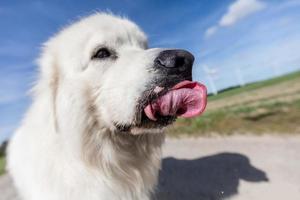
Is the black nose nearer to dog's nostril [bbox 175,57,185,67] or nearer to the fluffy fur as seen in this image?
dog's nostril [bbox 175,57,185,67]

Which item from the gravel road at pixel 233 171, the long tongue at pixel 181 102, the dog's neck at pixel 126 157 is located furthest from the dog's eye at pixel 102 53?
the gravel road at pixel 233 171

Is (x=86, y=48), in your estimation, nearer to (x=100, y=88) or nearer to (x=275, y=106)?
(x=100, y=88)

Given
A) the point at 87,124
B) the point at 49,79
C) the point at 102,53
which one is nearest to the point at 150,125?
the point at 87,124

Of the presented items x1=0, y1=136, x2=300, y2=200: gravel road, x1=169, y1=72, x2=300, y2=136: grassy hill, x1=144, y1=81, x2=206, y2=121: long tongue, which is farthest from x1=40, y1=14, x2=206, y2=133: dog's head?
x1=169, y1=72, x2=300, y2=136: grassy hill

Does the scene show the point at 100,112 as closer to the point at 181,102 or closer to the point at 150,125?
the point at 150,125

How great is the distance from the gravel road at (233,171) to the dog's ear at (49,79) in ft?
7.12

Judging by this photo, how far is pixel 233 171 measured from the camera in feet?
25.9

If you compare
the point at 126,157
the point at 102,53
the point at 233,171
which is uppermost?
the point at 102,53

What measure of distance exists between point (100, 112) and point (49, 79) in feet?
2.46

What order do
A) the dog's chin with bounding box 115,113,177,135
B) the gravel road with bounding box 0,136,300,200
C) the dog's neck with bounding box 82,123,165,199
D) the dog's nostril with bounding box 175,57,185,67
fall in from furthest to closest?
the gravel road with bounding box 0,136,300,200
the dog's neck with bounding box 82,123,165,199
the dog's chin with bounding box 115,113,177,135
the dog's nostril with bounding box 175,57,185,67

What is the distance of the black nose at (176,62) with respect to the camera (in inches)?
163

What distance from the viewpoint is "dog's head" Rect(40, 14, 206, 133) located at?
4238 millimetres

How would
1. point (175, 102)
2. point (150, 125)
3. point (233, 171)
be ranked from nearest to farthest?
point (175, 102), point (150, 125), point (233, 171)

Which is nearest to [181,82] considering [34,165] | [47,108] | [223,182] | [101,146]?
[101,146]
